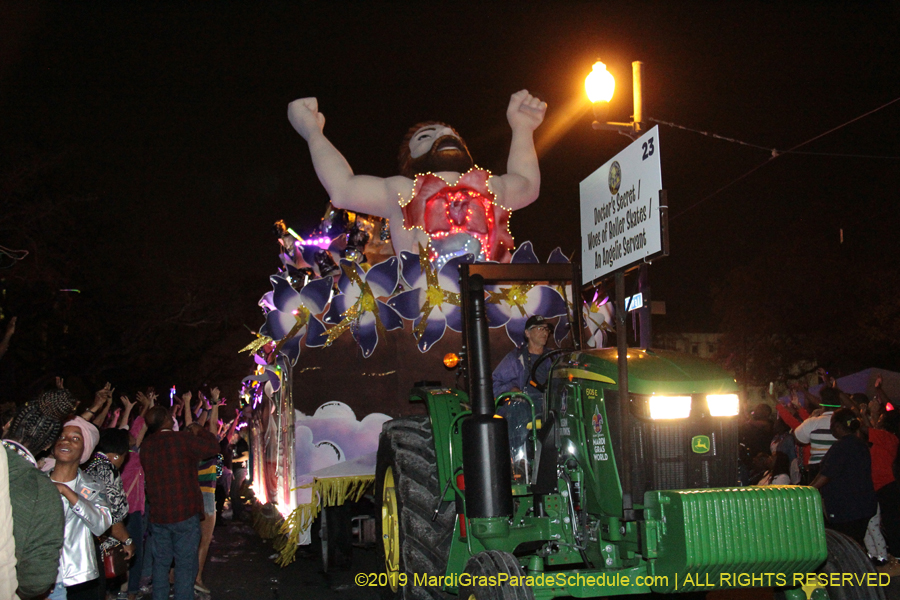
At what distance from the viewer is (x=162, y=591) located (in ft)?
Result: 20.7

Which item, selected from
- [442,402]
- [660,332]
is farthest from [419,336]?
[660,332]

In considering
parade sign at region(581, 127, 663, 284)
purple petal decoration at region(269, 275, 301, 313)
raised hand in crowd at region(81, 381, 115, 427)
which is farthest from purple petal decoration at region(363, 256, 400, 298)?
parade sign at region(581, 127, 663, 284)

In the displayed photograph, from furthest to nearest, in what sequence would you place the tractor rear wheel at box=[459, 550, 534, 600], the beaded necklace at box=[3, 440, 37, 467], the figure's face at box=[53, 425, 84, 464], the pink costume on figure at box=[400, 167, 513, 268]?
the pink costume on figure at box=[400, 167, 513, 268]
the figure's face at box=[53, 425, 84, 464]
the tractor rear wheel at box=[459, 550, 534, 600]
the beaded necklace at box=[3, 440, 37, 467]

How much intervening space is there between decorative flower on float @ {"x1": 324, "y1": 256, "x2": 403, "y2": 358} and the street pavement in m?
2.14

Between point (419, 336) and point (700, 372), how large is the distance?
3.75 meters

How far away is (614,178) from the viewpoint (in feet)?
14.4

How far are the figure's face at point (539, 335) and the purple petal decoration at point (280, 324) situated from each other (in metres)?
2.91

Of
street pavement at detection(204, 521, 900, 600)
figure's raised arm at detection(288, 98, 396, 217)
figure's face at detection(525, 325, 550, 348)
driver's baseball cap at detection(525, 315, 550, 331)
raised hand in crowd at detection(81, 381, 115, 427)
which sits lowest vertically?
street pavement at detection(204, 521, 900, 600)

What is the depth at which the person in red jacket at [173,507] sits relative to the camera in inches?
247

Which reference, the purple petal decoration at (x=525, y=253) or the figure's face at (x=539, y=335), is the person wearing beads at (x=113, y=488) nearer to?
the figure's face at (x=539, y=335)

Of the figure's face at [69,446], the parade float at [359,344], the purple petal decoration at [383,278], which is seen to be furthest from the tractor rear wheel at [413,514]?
the figure's face at [69,446]

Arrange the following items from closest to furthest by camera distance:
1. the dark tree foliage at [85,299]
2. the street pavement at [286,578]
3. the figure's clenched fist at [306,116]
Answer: the street pavement at [286,578] < the figure's clenched fist at [306,116] < the dark tree foliage at [85,299]

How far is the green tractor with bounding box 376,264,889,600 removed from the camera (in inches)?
143

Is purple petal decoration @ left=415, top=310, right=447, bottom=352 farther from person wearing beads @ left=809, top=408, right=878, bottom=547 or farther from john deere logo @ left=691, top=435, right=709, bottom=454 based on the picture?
john deere logo @ left=691, top=435, right=709, bottom=454
